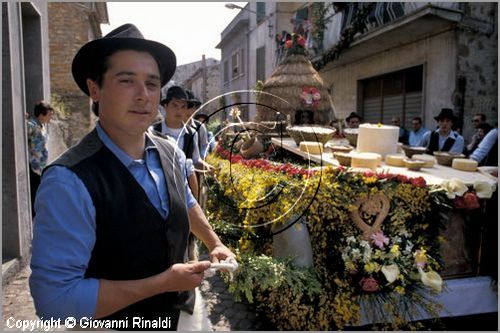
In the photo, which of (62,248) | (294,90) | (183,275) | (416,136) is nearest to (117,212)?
(62,248)

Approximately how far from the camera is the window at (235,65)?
85.9 ft

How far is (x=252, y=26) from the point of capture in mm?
23609

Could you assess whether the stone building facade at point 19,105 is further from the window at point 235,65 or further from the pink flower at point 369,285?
the window at point 235,65

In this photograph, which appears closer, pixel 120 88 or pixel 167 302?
pixel 120 88

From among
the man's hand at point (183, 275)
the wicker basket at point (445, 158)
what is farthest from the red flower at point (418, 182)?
the man's hand at point (183, 275)

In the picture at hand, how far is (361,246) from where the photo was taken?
3.26 metres

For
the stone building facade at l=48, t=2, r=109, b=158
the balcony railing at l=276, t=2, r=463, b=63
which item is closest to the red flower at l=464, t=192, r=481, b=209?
the balcony railing at l=276, t=2, r=463, b=63

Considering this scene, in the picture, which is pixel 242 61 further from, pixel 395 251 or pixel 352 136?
pixel 395 251

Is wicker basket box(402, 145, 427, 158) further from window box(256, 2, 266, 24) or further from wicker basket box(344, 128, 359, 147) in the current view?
window box(256, 2, 266, 24)

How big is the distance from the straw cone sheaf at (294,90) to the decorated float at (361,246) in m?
3.49

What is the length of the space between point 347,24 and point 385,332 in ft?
34.6

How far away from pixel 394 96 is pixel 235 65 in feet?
57.0

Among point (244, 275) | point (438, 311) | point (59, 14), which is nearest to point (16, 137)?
point (244, 275)

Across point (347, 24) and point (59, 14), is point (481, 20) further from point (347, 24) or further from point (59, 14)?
point (59, 14)
